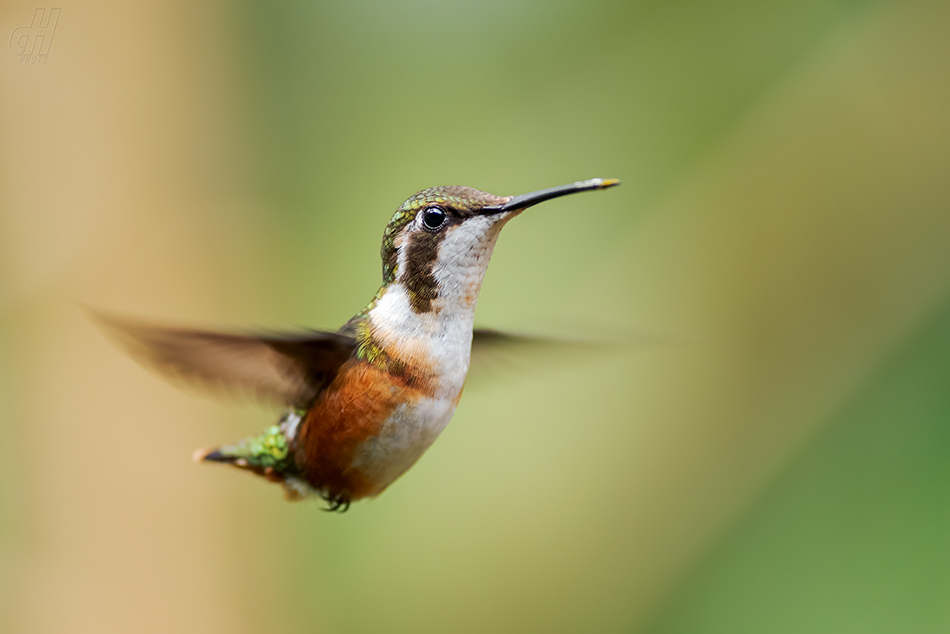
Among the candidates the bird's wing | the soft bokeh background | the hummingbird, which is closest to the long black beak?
the hummingbird

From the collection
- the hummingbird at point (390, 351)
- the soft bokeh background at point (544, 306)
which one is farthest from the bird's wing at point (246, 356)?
the soft bokeh background at point (544, 306)

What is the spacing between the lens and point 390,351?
0.65m

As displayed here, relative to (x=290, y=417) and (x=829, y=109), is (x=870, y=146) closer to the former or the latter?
(x=829, y=109)

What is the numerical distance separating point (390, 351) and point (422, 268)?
0.08 m

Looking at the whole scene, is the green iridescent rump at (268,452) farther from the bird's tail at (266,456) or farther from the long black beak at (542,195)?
the long black beak at (542,195)

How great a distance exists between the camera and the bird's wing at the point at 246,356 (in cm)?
57

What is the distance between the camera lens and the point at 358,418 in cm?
67

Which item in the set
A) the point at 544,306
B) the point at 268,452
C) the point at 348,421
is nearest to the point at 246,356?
the point at 348,421

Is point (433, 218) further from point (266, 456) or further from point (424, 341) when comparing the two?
point (266, 456)

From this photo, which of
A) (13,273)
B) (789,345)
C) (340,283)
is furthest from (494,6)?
(13,273)

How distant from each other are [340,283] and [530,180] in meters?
0.60

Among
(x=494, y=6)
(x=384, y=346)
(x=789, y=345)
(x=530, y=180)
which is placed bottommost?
(x=789, y=345)

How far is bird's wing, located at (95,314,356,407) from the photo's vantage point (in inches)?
22.3

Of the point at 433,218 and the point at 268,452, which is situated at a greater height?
the point at 433,218
